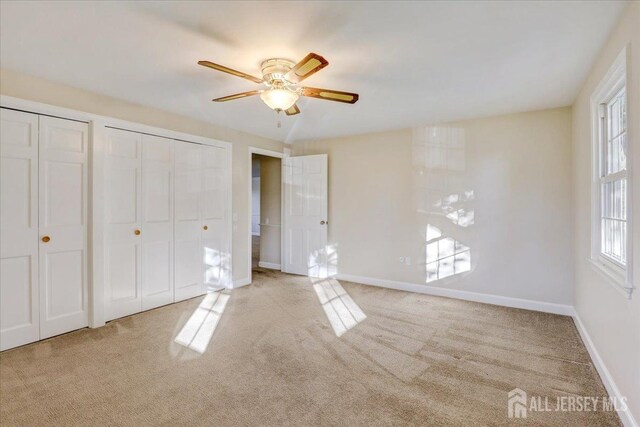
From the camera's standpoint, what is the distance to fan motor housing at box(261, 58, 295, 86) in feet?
8.31

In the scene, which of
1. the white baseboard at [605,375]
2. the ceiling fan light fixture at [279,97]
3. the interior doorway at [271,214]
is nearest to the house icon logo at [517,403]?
the white baseboard at [605,375]

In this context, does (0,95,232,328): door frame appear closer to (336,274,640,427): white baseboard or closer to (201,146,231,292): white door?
(201,146,231,292): white door

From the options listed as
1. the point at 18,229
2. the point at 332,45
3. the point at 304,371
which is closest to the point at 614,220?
the point at 332,45

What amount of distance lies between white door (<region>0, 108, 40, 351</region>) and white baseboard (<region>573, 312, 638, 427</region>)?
4463 millimetres

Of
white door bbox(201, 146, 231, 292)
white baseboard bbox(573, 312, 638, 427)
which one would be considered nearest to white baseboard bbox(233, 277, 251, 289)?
white door bbox(201, 146, 231, 292)

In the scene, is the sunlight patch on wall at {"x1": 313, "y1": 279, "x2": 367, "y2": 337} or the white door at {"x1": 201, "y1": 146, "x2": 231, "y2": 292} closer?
the sunlight patch on wall at {"x1": 313, "y1": 279, "x2": 367, "y2": 337}

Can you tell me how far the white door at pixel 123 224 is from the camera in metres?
3.45

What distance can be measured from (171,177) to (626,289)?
169 inches

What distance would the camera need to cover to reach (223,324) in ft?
11.2

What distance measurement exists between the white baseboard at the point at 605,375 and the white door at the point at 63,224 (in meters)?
4.37

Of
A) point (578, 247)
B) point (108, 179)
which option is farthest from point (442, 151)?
point (108, 179)

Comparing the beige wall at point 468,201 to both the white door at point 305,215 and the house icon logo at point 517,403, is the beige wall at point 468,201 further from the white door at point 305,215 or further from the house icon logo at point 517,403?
the house icon logo at point 517,403

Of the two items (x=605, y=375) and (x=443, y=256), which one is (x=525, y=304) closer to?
(x=443, y=256)

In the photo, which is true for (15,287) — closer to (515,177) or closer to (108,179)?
(108,179)
